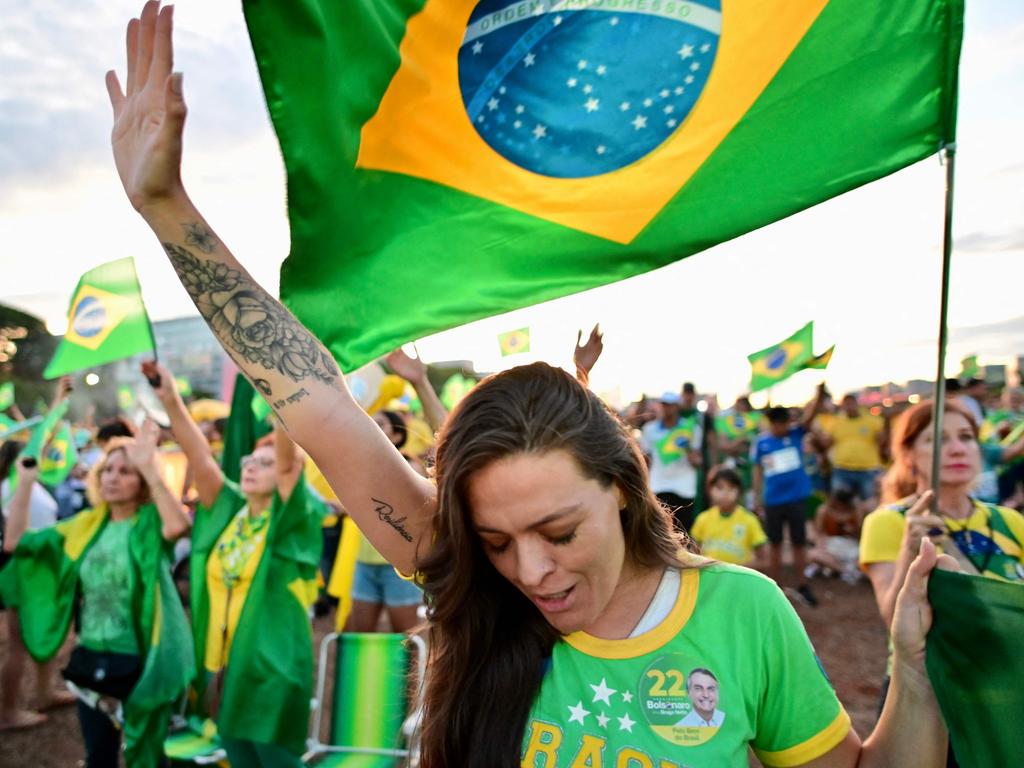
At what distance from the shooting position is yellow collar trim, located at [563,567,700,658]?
149 cm

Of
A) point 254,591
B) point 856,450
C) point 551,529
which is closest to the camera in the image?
point 551,529

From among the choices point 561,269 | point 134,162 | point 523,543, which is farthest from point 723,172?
point 134,162

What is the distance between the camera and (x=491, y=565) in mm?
1665

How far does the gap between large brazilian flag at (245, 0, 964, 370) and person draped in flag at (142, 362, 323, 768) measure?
1901mm

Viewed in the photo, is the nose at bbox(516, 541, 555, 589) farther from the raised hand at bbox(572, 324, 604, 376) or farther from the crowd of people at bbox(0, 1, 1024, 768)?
the raised hand at bbox(572, 324, 604, 376)

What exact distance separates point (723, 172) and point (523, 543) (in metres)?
1.09

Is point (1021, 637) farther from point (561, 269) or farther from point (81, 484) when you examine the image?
point (81, 484)

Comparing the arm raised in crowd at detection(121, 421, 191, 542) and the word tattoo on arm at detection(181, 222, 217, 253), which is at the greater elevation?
the word tattoo on arm at detection(181, 222, 217, 253)

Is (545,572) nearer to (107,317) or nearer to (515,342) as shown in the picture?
(107,317)

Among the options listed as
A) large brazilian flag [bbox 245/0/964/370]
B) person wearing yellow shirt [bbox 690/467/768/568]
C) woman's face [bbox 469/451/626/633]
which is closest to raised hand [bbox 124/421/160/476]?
large brazilian flag [bbox 245/0/964/370]

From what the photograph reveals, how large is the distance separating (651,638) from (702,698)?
14 centimetres

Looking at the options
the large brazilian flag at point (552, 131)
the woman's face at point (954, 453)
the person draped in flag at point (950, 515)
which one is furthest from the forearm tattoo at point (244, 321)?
the woman's face at point (954, 453)

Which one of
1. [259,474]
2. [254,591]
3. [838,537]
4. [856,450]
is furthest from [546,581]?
[838,537]

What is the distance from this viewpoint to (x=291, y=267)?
6.15 feet
